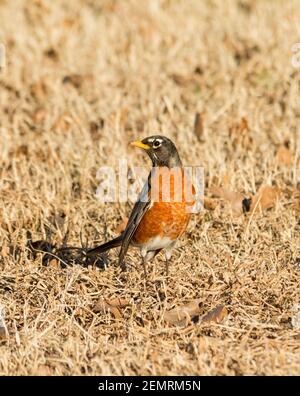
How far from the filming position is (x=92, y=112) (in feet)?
27.3

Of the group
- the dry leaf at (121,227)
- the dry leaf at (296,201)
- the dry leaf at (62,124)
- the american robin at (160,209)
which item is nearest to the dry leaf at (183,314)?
the american robin at (160,209)

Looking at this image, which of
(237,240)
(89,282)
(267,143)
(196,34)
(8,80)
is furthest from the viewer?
(196,34)

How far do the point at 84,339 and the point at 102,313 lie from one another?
313 millimetres

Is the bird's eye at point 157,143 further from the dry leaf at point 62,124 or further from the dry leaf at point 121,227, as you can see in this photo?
the dry leaf at point 62,124

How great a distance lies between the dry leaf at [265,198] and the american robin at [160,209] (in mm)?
931

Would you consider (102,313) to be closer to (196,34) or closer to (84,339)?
(84,339)

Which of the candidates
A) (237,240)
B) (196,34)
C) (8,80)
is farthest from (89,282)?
(196,34)

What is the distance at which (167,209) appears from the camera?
5.21 metres

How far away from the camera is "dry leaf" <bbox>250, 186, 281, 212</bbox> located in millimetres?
6203

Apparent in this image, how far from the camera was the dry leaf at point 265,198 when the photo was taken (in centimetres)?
620

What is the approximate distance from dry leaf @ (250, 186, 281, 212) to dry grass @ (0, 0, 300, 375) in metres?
0.07

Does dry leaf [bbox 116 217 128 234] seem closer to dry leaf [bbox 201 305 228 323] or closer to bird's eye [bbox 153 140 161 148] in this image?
bird's eye [bbox 153 140 161 148]

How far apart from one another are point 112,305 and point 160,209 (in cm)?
68

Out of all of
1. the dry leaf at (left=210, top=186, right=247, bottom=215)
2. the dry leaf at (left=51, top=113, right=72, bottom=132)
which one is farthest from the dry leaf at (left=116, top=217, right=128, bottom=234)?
the dry leaf at (left=51, top=113, right=72, bottom=132)
